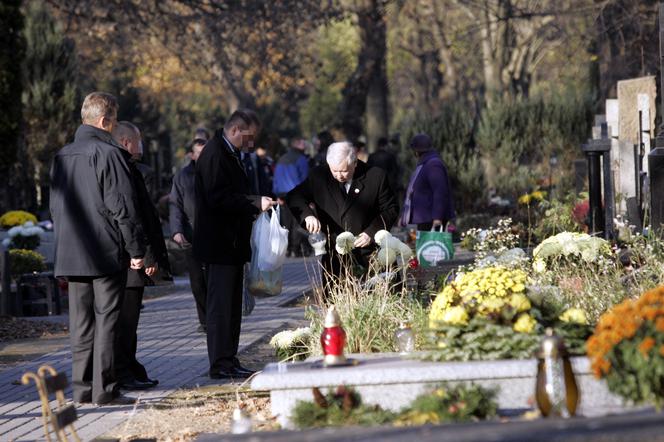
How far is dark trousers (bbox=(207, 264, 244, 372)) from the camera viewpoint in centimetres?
1049

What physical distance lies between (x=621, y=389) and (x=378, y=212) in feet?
15.3

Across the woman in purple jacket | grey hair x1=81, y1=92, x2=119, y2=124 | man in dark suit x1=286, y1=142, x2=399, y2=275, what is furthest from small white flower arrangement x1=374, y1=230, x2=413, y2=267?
the woman in purple jacket

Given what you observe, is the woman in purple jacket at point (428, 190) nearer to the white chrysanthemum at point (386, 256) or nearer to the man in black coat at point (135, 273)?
the white chrysanthemum at point (386, 256)

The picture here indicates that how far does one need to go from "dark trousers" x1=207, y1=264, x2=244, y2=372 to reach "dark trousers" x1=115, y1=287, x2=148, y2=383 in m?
0.54

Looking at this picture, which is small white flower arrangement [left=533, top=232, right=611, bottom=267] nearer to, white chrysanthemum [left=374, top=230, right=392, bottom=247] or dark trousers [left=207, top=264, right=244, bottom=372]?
white chrysanthemum [left=374, top=230, right=392, bottom=247]

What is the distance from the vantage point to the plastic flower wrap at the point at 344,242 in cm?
1066

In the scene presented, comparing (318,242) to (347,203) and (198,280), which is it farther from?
(198,280)

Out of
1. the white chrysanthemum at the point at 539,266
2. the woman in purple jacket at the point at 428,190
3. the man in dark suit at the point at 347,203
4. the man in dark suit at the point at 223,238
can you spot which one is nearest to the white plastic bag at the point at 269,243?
the man in dark suit at the point at 223,238

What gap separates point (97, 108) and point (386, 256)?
2.54 m

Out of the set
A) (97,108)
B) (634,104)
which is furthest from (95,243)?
(634,104)

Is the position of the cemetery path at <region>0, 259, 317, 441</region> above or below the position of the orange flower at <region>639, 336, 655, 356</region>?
below

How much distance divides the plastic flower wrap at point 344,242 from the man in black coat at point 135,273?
1.39 m

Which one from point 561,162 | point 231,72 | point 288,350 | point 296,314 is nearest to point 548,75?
point 231,72

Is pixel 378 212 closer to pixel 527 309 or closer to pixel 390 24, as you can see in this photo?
pixel 527 309
